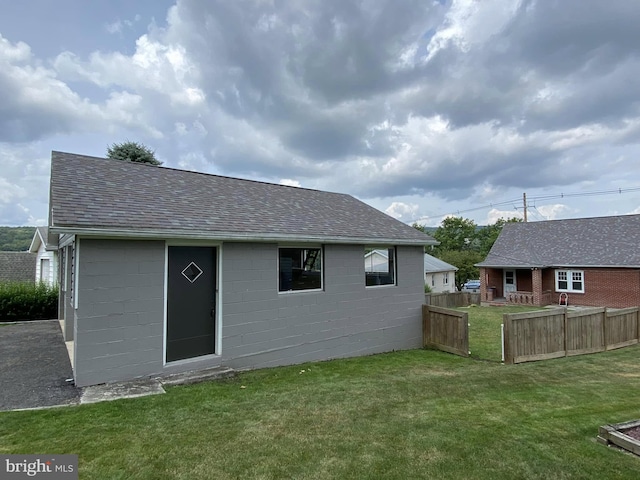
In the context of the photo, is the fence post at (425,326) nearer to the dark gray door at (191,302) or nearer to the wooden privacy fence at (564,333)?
the wooden privacy fence at (564,333)

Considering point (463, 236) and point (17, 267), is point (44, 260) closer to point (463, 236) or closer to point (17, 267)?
point (17, 267)

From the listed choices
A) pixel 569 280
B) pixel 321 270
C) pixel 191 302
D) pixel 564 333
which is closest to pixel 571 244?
pixel 569 280

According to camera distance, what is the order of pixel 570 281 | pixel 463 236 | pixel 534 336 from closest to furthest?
pixel 534 336, pixel 570 281, pixel 463 236

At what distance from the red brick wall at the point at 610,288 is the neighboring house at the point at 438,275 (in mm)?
10863

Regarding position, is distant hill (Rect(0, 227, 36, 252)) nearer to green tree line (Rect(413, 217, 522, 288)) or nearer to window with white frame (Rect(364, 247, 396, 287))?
window with white frame (Rect(364, 247, 396, 287))

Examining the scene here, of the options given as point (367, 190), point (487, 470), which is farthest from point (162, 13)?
point (367, 190)

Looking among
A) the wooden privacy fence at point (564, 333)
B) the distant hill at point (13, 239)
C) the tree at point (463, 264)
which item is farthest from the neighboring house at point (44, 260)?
the tree at point (463, 264)

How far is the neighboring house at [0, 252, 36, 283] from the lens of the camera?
2452 centimetres

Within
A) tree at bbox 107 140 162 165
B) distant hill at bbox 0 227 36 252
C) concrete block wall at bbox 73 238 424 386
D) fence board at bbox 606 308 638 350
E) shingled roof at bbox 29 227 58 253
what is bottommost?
fence board at bbox 606 308 638 350

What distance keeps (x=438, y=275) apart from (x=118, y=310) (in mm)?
31580

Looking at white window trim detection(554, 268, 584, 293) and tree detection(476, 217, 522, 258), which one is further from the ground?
tree detection(476, 217, 522, 258)

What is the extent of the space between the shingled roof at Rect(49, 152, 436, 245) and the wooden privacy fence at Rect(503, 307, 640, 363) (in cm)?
354

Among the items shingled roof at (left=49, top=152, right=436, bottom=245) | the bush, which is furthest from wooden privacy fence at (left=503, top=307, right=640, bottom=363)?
the bush

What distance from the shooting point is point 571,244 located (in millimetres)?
24641
